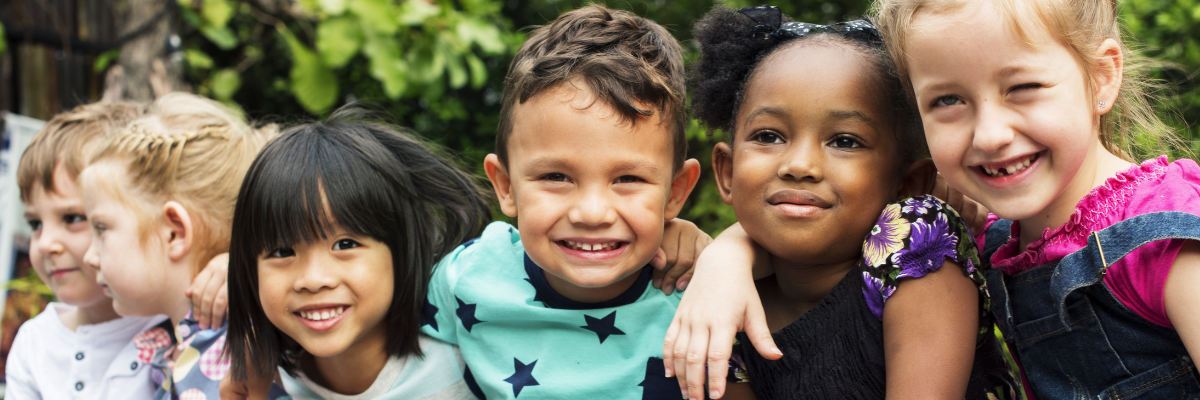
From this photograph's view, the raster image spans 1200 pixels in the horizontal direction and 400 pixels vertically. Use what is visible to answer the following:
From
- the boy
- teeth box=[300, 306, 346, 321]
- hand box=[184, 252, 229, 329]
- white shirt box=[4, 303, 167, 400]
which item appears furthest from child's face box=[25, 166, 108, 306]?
the boy

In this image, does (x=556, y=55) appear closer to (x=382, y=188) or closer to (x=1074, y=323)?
(x=382, y=188)

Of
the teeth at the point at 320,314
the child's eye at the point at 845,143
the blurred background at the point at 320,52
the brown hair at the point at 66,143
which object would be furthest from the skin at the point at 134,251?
the child's eye at the point at 845,143

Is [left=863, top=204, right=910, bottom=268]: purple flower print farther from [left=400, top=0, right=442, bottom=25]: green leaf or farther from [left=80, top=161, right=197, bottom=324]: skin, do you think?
[left=400, top=0, right=442, bottom=25]: green leaf

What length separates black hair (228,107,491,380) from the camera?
80.7 inches

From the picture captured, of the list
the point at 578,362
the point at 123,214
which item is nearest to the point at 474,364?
the point at 578,362

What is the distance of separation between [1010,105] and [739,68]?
0.59 metres

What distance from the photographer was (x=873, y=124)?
162cm

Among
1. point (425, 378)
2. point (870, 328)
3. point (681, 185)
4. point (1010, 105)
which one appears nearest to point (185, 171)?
point (425, 378)

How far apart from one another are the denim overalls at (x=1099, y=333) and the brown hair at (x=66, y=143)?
281cm

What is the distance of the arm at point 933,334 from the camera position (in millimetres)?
1465

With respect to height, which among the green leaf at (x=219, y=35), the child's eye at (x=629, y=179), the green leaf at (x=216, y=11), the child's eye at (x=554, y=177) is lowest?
the green leaf at (x=219, y=35)

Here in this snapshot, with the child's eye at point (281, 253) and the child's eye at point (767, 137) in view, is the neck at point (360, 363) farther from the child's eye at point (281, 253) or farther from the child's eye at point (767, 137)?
the child's eye at point (767, 137)

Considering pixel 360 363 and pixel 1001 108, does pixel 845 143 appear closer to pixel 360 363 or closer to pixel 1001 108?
pixel 1001 108

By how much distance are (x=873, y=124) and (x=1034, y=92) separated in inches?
11.7
